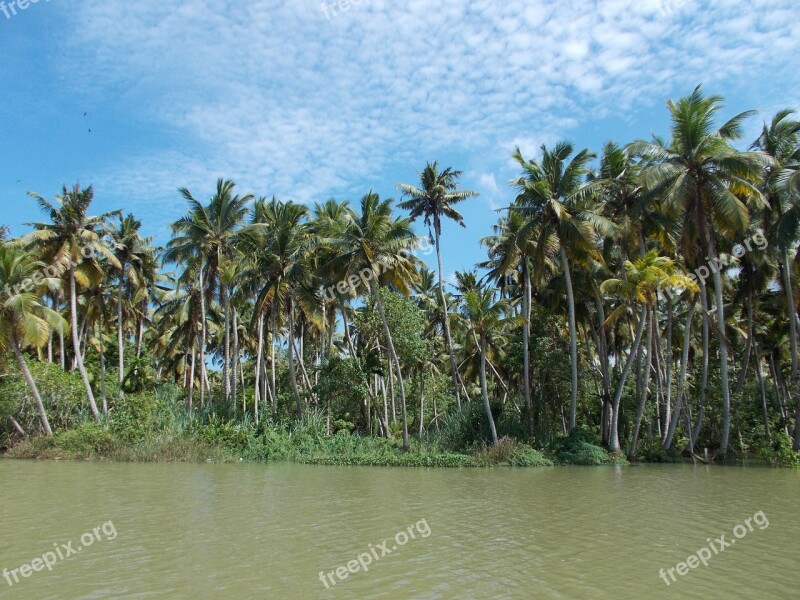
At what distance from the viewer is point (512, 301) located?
3462 cm

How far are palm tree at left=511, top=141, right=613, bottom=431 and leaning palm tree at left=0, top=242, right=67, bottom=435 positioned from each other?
2111 cm

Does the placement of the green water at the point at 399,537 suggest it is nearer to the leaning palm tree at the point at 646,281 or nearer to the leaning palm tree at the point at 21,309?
the leaning palm tree at the point at 646,281

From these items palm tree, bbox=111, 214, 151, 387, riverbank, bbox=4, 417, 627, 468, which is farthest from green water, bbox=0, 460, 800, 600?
palm tree, bbox=111, 214, 151, 387

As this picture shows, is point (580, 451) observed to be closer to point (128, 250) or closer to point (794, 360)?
point (794, 360)

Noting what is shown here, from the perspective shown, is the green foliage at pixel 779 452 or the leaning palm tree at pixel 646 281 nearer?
the green foliage at pixel 779 452

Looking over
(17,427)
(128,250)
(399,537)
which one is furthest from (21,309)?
(399,537)

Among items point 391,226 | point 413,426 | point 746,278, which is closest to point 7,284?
point 391,226

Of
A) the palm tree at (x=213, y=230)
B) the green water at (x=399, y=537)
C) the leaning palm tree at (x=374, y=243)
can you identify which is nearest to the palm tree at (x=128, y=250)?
the palm tree at (x=213, y=230)

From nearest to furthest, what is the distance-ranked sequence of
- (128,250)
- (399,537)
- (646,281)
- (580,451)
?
(399,537) → (646,281) → (580,451) → (128,250)

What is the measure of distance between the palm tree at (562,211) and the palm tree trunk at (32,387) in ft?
73.8

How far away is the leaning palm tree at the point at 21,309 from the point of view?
80.0ft

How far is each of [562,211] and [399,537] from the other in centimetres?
1866

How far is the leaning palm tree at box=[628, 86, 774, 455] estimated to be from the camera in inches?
875

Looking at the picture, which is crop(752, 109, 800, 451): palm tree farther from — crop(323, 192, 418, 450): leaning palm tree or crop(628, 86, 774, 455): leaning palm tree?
crop(323, 192, 418, 450): leaning palm tree
